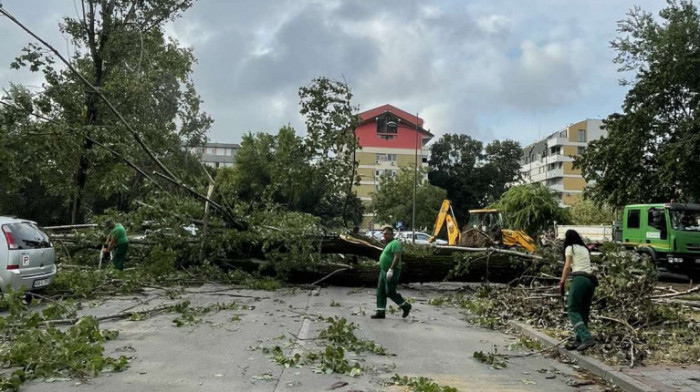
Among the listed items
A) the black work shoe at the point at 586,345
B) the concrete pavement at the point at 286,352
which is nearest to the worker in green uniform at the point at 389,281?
the concrete pavement at the point at 286,352

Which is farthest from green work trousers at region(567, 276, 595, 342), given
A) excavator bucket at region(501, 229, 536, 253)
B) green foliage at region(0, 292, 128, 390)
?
excavator bucket at region(501, 229, 536, 253)

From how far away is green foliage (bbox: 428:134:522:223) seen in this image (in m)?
75.0

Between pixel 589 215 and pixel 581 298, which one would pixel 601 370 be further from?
pixel 589 215

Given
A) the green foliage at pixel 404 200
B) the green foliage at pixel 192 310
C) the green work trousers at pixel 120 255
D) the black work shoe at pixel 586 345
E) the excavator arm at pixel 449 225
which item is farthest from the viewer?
the green foliage at pixel 404 200

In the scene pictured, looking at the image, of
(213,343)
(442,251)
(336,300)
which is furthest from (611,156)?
(213,343)

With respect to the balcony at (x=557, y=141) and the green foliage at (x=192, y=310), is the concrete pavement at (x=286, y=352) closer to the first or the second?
the green foliage at (x=192, y=310)

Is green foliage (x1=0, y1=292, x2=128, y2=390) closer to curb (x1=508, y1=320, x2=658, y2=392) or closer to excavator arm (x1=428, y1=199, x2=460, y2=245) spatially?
curb (x1=508, y1=320, x2=658, y2=392)

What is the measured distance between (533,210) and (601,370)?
1377 inches

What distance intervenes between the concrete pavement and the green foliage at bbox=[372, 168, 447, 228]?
43481 mm

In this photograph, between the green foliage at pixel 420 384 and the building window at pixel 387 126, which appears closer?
the green foliage at pixel 420 384

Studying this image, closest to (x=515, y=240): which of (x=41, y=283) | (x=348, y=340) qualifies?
(x=348, y=340)

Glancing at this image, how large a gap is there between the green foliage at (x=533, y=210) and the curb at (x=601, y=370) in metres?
32.3

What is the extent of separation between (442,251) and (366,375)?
30.5 ft

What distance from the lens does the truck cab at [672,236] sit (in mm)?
17922
